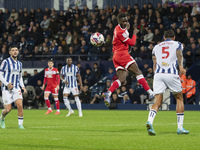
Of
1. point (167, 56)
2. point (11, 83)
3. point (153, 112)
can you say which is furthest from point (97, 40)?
point (153, 112)

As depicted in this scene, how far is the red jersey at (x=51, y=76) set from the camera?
68.0 ft

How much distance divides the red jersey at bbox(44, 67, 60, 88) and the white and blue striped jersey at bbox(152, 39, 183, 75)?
11783 mm

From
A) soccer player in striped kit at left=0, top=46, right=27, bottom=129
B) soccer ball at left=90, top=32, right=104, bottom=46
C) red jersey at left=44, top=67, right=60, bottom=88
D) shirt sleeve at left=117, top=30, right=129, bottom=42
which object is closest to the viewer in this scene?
soccer player in striped kit at left=0, top=46, right=27, bottom=129

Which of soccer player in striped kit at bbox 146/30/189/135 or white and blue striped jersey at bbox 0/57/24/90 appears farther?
white and blue striped jersey at bbox 0/57/24/90

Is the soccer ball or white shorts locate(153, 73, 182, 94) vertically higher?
Answer: the soccer ball

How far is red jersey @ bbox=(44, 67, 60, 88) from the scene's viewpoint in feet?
68.0

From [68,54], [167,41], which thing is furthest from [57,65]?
[167,41]

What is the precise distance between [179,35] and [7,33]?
40.1 feet

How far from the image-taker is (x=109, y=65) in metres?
26.0

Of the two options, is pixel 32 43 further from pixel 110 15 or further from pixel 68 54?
pixel 110 15

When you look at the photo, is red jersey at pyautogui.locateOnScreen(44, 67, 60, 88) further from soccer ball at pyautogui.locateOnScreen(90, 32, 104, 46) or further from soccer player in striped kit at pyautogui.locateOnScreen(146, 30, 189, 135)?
soccer player in striped kit at pyautogui.locateOnScreen(146, 30, 189, 135)

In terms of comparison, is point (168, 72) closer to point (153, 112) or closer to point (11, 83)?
point (153, 112)

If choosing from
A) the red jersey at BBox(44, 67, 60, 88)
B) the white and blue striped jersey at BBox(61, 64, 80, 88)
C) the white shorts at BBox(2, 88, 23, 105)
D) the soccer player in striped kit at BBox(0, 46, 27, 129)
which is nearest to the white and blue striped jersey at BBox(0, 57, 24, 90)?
the soccer player in striped kit at BBox(0, 46, 27, 129)

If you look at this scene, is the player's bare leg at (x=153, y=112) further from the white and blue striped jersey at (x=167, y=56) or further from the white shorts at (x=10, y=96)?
the white shorts at (x=10, y=96)
